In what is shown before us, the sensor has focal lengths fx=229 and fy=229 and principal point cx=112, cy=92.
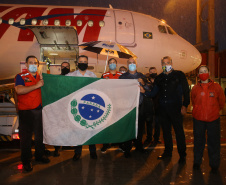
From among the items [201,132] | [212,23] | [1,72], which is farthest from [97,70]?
[212,23]

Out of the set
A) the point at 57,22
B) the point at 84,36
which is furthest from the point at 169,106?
the point at 57,22

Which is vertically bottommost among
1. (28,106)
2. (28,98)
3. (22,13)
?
(28,106)

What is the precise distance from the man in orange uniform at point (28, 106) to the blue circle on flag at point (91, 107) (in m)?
0.79

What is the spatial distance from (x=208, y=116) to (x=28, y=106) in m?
3.13

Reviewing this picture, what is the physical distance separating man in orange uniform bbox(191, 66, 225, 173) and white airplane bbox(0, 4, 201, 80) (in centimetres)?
586

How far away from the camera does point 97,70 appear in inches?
392

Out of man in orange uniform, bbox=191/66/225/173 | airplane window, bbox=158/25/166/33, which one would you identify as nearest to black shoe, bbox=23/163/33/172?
man in orange uniform, bbox=191/66/225/173

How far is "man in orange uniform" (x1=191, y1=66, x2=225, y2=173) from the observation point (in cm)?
393

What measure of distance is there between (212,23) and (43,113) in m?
16.3

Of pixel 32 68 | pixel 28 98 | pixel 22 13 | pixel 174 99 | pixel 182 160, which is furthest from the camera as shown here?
pixel 22 13

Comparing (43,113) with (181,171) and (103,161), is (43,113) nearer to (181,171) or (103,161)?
(103,161)

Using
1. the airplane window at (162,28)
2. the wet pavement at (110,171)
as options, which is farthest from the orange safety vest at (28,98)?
the airplane window at (162,28)

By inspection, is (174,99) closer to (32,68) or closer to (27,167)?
(32,68)

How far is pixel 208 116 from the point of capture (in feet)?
12.9
